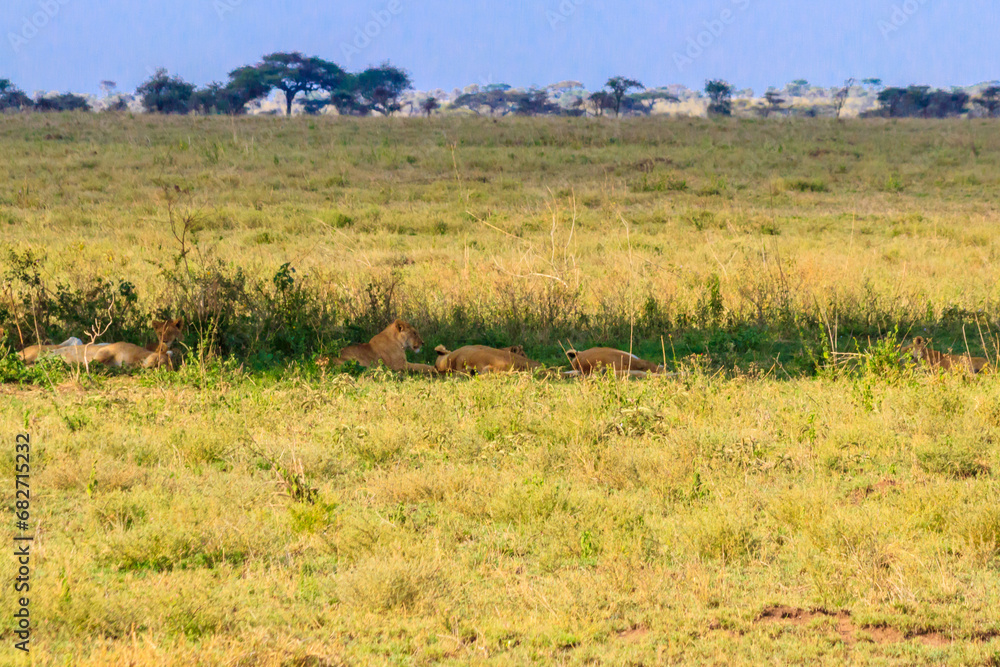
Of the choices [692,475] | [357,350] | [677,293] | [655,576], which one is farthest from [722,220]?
[655,576]

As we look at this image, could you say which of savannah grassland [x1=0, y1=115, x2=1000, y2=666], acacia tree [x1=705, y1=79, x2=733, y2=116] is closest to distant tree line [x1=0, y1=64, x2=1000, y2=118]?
acacia tree [x1=705, y1=79, x2=733, y2=116]

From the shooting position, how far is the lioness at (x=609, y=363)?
705 cm

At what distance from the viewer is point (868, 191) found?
21219mm

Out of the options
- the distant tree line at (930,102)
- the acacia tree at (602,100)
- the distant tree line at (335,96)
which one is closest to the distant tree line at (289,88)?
the distant tree line at (335,96)

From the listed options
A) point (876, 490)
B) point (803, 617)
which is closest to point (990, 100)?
point (876, 490)

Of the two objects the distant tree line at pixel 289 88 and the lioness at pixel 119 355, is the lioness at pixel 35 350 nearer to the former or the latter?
the lioness at pixel 119 355

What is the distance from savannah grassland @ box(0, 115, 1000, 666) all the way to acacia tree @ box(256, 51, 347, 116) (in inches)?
1843

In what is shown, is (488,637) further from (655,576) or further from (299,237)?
(299,237)

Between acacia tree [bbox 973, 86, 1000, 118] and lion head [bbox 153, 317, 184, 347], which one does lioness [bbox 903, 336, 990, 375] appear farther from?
acacia tree [bbox 973, 86, 1000, 118]

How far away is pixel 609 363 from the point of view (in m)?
7.11

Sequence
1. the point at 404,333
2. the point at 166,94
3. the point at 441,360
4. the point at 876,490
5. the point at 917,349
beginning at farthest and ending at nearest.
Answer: the point at 166,94, the point at 404,333, the point at 441,360, the point at 917,349, the point at 876,490

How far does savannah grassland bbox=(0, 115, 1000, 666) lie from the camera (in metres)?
3.15

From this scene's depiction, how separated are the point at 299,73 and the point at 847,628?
2313 inches

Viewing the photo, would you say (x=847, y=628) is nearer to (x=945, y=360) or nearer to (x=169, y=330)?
(x=945, y=360)
